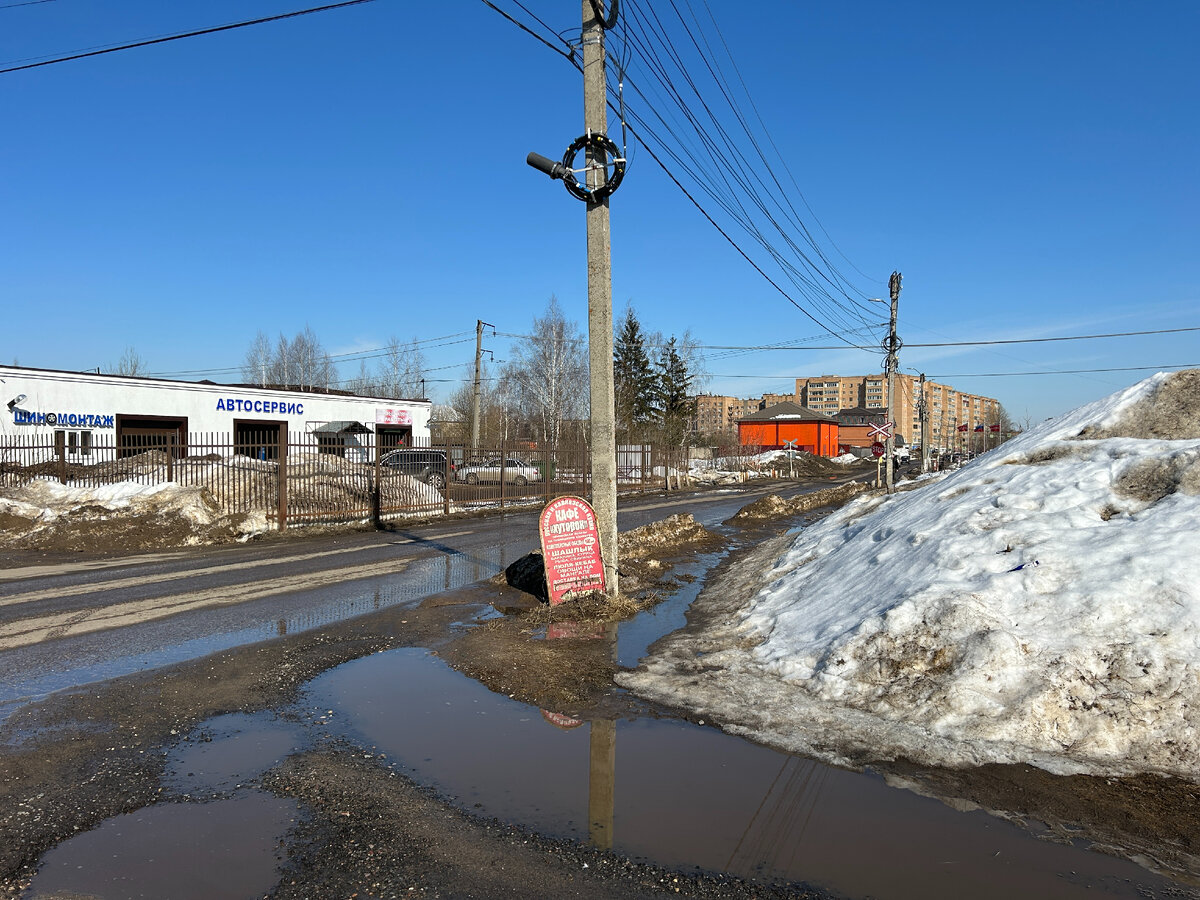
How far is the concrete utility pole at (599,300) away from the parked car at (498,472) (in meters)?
15.3

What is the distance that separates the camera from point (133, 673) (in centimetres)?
654

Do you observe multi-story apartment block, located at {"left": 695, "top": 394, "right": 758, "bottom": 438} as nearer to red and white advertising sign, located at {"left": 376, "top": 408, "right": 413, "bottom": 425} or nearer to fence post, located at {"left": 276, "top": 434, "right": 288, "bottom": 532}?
red and white advertising sign, located at {"left": 376, "top": 408, "right": 413, "bottom": 425}

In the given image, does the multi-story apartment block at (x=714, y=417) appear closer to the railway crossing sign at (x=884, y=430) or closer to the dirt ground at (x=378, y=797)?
the railway crossing sign at (x=884, y=430)

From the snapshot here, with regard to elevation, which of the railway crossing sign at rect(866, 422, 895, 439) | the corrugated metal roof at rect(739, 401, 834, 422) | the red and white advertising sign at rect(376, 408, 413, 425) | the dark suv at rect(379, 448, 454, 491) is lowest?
the dark suv at rect(379, 448, 454, 491)

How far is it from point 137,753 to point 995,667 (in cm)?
571

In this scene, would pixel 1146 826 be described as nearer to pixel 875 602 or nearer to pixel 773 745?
pixel 773 745

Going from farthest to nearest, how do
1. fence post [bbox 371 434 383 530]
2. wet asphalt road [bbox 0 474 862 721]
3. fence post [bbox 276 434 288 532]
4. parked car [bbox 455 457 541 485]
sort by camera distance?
parked car [bbox 455 457 541 485] → fence post [bbox 371 434 383 530] → fence post [bbox 276 434 288 532] → wet asphalt road [bbox 0 474 862 721]

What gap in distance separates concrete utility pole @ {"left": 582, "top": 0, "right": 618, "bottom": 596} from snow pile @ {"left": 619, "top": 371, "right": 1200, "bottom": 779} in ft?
6.17

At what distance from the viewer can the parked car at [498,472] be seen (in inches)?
982

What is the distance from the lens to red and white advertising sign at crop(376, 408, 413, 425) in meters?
40.5

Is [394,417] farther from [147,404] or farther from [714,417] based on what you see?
[714,417]

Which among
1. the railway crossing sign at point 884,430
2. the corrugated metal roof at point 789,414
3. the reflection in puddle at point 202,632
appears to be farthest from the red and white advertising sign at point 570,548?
the corrugated metal roof at point 789,414

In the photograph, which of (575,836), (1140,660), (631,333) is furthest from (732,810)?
(631,333)

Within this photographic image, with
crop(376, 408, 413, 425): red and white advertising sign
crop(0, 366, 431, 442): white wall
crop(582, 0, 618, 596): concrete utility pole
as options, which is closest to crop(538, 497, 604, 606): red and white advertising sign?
crop(582, 0, 618, 596): concrete utility pole
